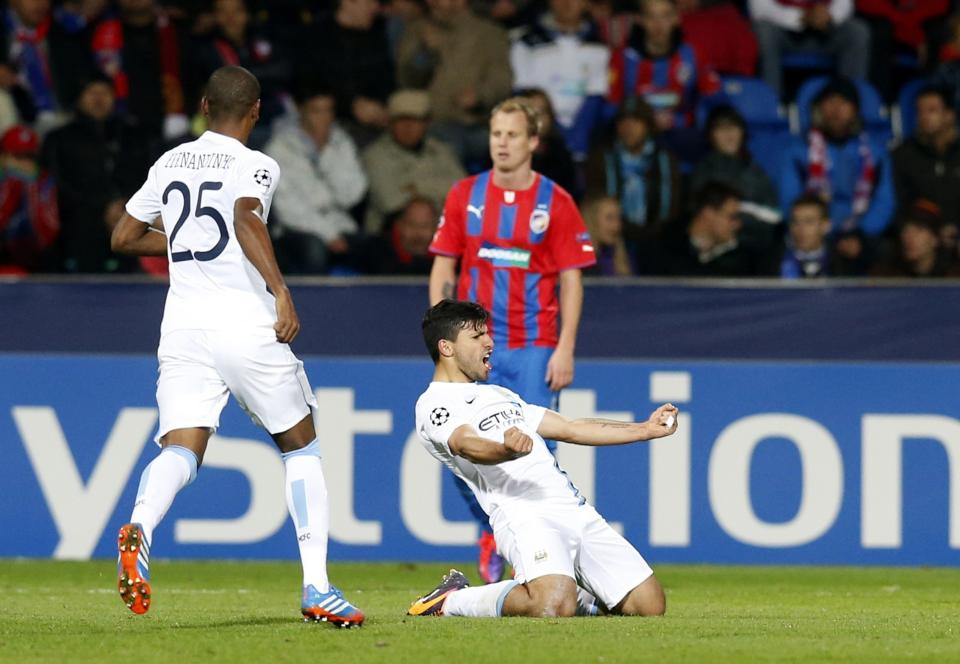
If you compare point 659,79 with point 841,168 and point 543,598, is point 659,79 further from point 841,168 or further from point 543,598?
point 543,598

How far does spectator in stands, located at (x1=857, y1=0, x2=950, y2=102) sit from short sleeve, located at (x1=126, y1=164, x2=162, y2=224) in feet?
29.5

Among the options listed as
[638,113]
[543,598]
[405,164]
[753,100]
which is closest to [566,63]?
[638,113]

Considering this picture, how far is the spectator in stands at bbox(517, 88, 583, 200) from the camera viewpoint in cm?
1232

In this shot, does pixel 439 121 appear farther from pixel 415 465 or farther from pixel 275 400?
pixel 275 400

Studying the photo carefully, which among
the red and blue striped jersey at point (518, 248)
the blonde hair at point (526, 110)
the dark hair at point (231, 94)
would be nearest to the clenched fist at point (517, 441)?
the dark hair at point (231, 94)

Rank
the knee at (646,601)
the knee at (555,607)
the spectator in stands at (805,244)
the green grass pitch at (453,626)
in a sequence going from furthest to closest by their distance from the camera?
the spectator in stands at (805,244), the knee at (646,601), the knee at (555,607), the green grass pitch at (453,626)

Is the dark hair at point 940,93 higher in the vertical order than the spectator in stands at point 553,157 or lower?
higher

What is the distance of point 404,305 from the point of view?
404 inches

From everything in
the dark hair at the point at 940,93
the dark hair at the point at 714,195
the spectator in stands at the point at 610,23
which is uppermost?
the spectator in stands at the point at 610,23

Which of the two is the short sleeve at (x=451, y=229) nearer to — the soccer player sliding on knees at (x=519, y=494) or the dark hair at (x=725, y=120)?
Answer: the soccer player sliding on knees at (x=519, y=494)

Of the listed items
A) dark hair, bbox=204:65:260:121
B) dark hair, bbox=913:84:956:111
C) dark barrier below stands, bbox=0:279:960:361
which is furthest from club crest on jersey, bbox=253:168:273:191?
dark hair, bbox=913:84:956:111

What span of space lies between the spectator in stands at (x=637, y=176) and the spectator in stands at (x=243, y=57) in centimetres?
245

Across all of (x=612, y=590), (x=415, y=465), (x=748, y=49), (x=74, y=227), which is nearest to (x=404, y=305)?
(x=415, y=465)

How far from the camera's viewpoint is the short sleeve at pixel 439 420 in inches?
257
